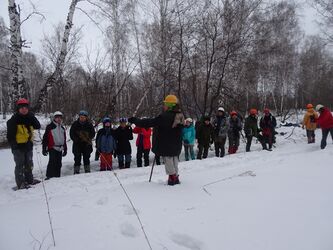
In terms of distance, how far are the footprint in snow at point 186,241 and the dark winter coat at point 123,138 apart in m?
5.36

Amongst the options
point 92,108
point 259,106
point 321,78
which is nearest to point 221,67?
point 92,108

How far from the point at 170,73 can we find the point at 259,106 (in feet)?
58.4

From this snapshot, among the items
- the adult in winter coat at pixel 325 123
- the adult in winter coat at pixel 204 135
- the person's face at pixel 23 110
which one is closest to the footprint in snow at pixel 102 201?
the person's face at pixel 23 110

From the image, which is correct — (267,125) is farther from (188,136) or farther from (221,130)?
(188,136)

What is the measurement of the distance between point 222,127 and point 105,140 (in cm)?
466

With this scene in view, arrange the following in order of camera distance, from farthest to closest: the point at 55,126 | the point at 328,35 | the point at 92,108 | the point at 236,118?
1. the point at 328,35
2. the point at 92,108
3. the point at 236,118
4. the point at 55,126

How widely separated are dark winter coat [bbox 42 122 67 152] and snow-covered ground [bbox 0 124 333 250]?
937mm

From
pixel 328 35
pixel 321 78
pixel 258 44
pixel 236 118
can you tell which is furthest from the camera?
pixel 321 78

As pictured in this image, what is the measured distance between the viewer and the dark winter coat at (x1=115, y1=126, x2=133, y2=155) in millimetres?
8867

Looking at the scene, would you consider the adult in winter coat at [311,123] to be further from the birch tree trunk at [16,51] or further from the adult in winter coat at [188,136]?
the birch tree trunk at [16,51]

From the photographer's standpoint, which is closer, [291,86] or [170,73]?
[170,73]

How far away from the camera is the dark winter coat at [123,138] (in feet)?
29.1

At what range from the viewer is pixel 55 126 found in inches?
293

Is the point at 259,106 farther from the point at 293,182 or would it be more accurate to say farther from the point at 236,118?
the point at 293,182
